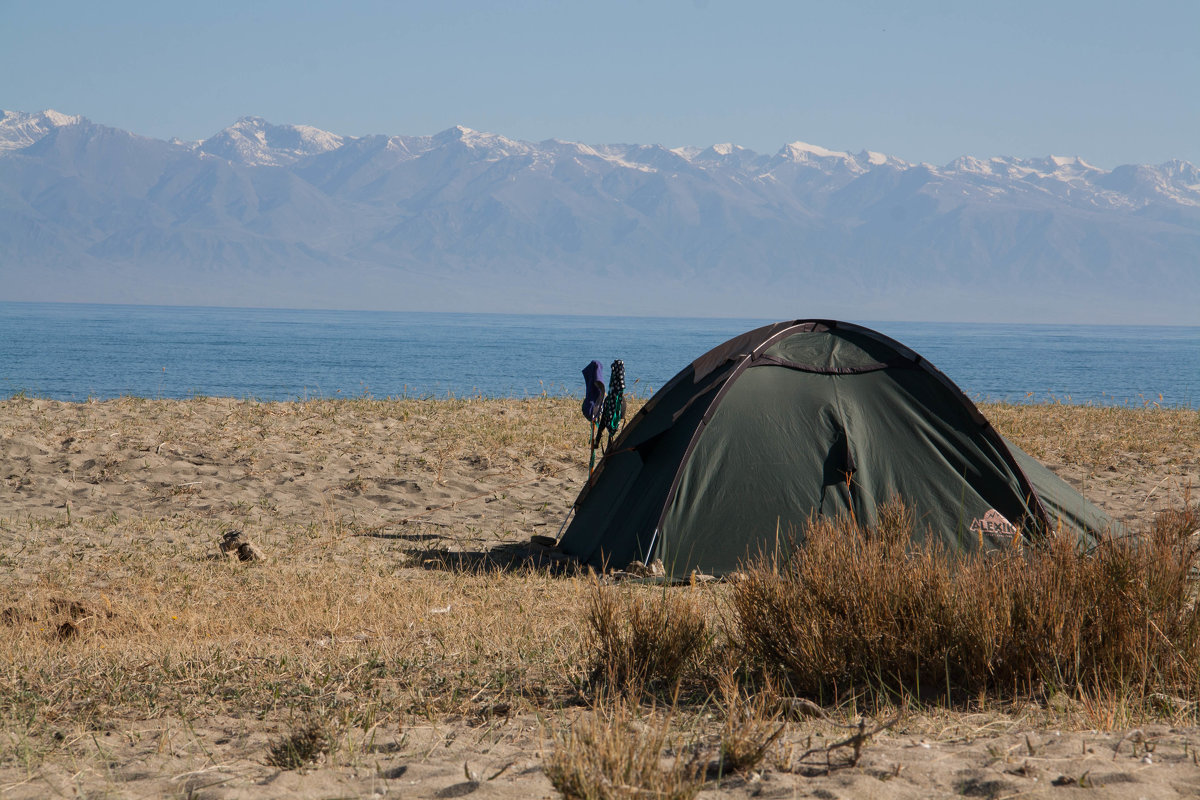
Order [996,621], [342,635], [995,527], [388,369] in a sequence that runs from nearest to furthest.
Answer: [996,621] < [342,635] < [995,527] < [388,369]

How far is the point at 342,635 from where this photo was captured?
19.2 feet

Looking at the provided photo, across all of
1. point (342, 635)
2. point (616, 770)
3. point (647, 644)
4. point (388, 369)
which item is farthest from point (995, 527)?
point (388, 369)

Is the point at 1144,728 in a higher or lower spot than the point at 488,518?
higher

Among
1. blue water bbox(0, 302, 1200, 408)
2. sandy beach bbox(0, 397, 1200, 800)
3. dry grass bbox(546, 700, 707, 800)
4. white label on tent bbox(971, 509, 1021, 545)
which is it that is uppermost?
dry grass bbox(546, 700, 707, 800)

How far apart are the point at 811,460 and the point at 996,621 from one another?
365cm

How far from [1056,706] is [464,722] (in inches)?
96.8

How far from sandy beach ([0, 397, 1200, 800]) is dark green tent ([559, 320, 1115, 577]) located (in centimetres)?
97

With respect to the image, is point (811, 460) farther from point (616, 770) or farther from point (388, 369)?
point (388, 369)

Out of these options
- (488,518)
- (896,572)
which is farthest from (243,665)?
(488,518)

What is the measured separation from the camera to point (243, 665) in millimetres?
4938

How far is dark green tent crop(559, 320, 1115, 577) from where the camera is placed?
7.86m

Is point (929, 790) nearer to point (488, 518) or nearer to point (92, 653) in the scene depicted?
point (92, 653)

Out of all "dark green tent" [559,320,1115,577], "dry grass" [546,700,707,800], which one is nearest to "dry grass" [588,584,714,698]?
"dry grass" [546,700,707,800]

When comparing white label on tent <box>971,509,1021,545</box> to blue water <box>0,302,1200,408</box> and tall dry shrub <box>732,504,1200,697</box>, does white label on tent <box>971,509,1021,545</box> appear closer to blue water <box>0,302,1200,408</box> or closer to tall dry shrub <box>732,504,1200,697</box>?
tall dry shrub <box>732,504,1200,697</box>
